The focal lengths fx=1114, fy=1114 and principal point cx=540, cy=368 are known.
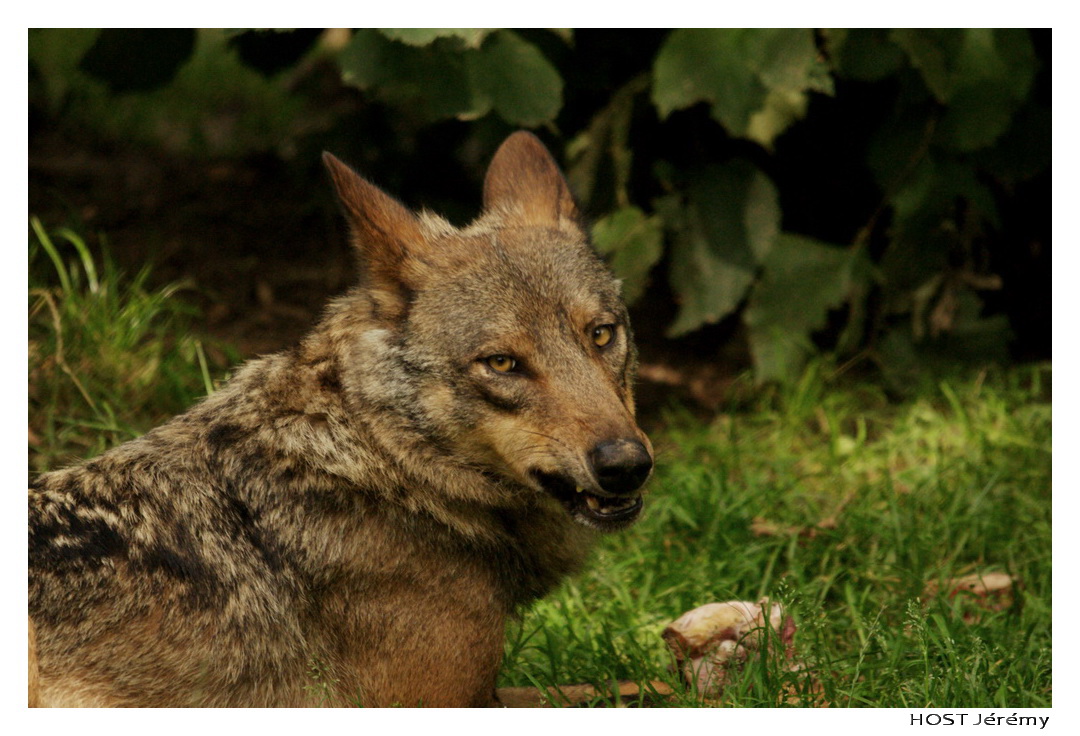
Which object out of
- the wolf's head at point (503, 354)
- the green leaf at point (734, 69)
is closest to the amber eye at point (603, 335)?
the wolf's head at point (503, 354)

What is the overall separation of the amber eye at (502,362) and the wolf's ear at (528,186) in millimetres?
827

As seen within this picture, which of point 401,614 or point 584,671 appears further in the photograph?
point 584,671

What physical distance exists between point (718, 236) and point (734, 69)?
1167 mm

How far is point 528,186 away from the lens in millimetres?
4457

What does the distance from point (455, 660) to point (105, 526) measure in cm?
122

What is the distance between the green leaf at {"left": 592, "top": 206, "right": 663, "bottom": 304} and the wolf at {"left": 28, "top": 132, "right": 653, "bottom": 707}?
224 centimetres

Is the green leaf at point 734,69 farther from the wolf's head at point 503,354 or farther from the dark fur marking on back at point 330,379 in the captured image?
the dark fur marking on back at point 330,379

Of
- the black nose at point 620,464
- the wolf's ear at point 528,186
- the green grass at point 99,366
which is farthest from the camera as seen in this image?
the green grass at point 99,366

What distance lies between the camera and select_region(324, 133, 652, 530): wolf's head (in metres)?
3.60

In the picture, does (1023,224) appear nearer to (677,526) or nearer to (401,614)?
(677,526)

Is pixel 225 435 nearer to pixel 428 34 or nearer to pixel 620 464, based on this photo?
pixel 620 464

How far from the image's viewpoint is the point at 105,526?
362cm

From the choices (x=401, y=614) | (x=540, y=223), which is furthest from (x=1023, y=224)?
(x=401, y=614)

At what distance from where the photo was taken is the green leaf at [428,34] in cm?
475
